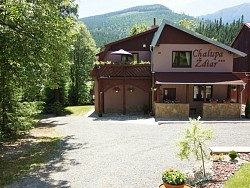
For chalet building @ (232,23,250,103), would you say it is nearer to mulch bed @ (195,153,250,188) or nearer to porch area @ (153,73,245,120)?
porch area @ (153,73,245,120)

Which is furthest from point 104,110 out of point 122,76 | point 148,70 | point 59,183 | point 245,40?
point 245,40

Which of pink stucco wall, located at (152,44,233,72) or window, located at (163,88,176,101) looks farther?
window, located at (163,88,176,101)

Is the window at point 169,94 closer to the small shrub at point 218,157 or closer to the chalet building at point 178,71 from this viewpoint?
the chalet building at point 178,71

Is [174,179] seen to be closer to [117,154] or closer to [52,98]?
[117,154]

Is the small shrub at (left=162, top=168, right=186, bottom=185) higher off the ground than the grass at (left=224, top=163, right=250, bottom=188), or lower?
higher

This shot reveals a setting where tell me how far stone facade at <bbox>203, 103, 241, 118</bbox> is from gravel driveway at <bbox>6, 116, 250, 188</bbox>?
2590mm

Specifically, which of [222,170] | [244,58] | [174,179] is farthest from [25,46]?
[244,58]

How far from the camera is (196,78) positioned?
72.6 feet

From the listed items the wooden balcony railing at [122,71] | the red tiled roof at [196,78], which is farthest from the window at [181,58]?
the wooden balcony railing at [122,71]

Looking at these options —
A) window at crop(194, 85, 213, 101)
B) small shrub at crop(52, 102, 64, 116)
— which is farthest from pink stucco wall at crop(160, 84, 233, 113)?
small shrub at crop(52, 102, 64, 116)

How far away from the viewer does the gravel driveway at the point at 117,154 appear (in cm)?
930

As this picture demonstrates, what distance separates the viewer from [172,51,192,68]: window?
23438 mm

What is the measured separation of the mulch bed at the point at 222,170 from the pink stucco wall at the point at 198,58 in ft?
43.8

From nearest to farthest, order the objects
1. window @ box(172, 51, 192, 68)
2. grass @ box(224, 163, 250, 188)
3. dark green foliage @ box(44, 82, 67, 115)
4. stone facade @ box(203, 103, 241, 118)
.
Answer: grass @ box(224, 163, 250, 188) → stone facade @ box(203, 103, 241, 118) → window @ box(172, 51, 192, 68) → dark green foliage @ box(44, 82, 67, 115)
